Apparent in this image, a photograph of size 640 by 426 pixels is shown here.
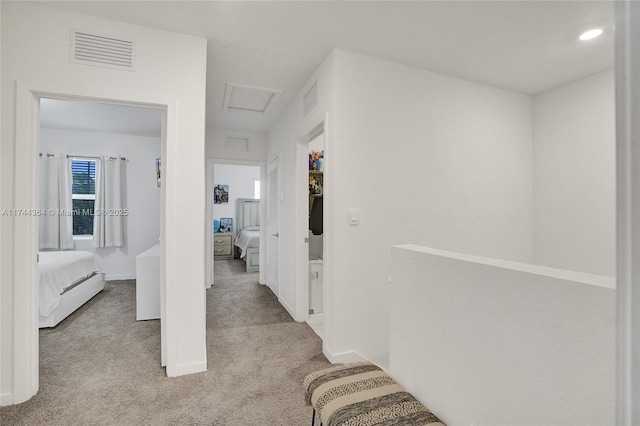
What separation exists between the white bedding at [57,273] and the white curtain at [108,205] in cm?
90

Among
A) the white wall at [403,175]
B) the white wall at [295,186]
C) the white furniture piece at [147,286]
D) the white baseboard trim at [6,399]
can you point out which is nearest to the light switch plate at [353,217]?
the white wall at [403,175]

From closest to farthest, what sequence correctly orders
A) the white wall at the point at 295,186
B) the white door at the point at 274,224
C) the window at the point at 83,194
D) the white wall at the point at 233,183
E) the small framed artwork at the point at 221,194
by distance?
the white wall at the point at 295,186
the white door at the point at 274,224
the window at the point at 83,194
the small framed artwork at the point at 221,194
the white wall at the point at 233,183

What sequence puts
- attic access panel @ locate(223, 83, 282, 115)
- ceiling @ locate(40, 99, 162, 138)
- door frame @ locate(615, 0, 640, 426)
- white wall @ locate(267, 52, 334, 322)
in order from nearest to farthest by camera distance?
1. door frame @ locate(615, 0, 640, 426)
2. white wall @ locate(267, 52, 334, 322)
3. attic access panel @ locate(223, 83, 282, 115)
4. ceiling @ locate(40, 99, 162, 138)

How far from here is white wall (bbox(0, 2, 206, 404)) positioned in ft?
6.23

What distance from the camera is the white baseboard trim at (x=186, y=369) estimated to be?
7.25 feet

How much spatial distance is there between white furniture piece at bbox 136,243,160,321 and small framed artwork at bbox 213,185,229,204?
452cm

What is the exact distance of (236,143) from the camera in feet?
15.7

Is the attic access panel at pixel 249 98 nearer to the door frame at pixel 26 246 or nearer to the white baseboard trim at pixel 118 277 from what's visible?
the door frame at pixel 26 246

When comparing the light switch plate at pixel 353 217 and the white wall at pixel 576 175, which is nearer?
the light switch plate at pixel 353 217

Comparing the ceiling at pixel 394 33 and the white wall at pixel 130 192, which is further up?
the ceiling at pixel 394 33

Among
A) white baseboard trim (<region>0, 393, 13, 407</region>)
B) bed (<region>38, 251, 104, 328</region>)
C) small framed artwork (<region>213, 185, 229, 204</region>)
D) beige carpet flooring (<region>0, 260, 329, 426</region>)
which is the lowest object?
beige carpet flooring (<region>0, 260, 329, 426</region>)

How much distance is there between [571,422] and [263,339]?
2.45 m

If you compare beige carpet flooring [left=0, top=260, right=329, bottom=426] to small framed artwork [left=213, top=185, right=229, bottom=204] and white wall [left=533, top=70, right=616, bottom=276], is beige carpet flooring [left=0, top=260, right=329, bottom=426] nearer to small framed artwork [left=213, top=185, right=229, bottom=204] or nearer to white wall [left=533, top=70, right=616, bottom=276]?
white wall [left=533, top=70, right=616, bottom=276]

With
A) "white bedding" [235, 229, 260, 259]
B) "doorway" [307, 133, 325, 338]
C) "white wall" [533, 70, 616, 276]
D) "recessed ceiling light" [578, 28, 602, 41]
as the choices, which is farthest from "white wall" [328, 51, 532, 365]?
"white bedding" [235, 229, 260, 259]
